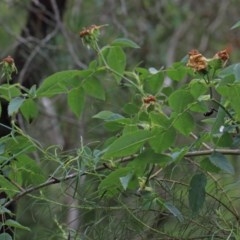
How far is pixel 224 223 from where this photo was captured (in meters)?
0.88

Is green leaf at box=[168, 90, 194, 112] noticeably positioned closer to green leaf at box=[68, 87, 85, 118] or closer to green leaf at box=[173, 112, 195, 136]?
green leaf at box=[173, 112, 195, 136]

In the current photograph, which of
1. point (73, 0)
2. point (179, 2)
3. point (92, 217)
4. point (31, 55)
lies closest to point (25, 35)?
point (31, 55)

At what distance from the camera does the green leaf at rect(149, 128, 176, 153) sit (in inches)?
30.5

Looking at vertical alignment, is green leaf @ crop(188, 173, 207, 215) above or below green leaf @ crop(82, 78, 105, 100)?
below

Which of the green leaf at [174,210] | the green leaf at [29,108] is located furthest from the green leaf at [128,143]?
the green leaf at [29,108]

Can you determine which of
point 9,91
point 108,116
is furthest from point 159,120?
point 9,91

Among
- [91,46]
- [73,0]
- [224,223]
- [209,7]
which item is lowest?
[209,7]

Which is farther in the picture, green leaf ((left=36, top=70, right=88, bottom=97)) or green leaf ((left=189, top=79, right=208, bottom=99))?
green leaf ((left=36, top=70, right=88, bottom=97))

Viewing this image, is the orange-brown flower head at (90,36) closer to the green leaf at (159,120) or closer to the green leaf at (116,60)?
the green leaf at (116,60)

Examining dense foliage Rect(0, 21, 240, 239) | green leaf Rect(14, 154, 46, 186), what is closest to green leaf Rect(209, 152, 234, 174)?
dense foliage Rect(0, 21, 240, 239)

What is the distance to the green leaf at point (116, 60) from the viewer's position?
0.93 meters

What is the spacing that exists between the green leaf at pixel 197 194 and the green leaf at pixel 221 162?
1.1 inches

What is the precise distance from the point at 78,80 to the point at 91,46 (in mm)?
49

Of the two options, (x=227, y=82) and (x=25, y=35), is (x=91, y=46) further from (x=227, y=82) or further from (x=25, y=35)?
(x=25, y=35)
